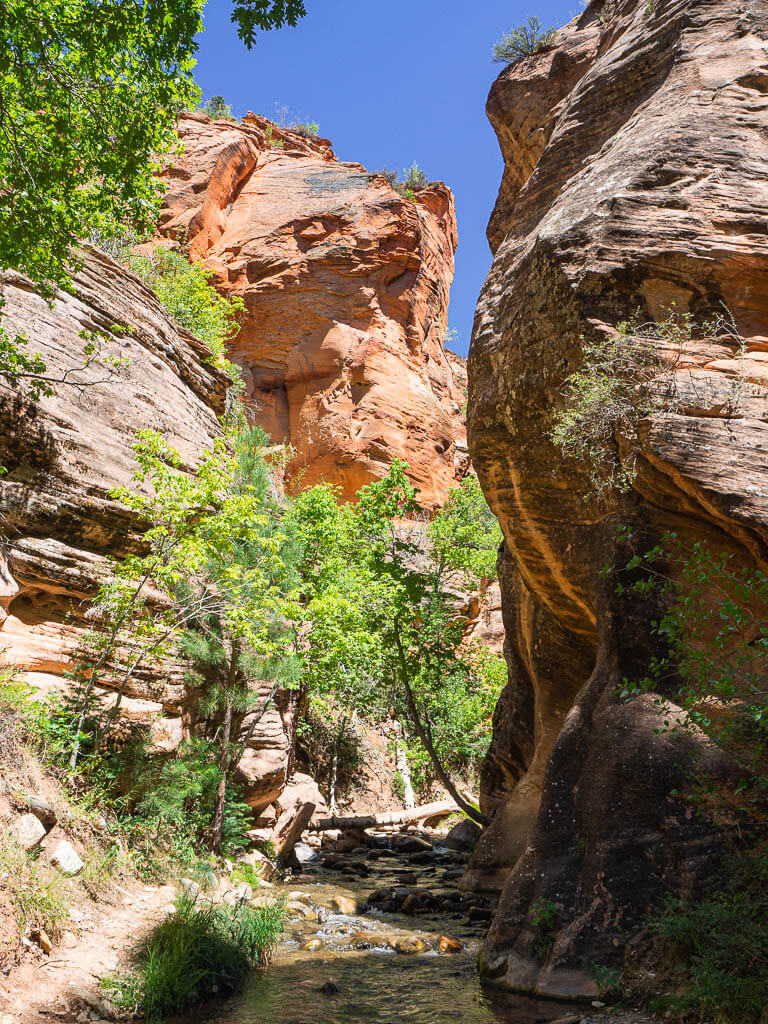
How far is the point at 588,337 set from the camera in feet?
30.9

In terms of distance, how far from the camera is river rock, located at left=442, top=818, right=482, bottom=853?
66.7 ft

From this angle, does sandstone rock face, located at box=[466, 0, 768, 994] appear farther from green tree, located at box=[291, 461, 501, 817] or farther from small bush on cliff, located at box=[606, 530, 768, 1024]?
green tree, located at box=[291, 461, 501, 817]

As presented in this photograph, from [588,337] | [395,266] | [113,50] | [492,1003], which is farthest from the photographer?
[395,266]

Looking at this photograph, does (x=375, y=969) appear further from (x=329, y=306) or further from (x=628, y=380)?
(x=329, y=306)

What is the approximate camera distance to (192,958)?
780 centimetres

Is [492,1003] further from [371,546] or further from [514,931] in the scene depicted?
[371,546]

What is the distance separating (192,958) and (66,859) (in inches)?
70.3

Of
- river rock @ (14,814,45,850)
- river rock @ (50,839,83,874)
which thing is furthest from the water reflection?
river rock @ (14,814,45,850)

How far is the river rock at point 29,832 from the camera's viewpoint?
767cm

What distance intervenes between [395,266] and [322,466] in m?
10.5

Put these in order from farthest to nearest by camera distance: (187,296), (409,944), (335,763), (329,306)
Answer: (329,306)
(187,296)
(335,763)
(409,944)

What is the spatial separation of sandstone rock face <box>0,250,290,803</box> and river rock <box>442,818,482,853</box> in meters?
8.46

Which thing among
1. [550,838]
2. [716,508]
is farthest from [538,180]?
[550,838]

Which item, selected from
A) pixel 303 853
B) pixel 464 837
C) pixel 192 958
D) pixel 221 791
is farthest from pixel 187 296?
pixel 192 958
